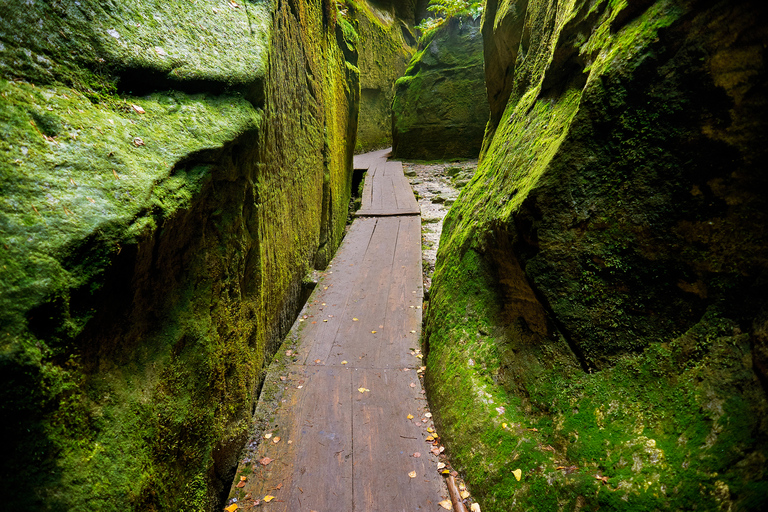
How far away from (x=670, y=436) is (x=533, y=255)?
3.28ft

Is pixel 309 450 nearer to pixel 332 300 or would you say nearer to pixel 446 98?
pixel 332 300

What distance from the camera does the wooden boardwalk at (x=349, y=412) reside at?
230cm

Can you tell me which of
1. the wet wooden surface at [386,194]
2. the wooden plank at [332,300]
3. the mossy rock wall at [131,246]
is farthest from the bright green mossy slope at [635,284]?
the wet wooden surface at [386,194]

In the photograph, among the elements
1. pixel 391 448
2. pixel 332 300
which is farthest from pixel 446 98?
pixel 391 448

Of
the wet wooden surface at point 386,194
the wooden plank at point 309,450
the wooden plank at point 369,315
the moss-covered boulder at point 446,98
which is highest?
the moss-covered boulder at point 446,98

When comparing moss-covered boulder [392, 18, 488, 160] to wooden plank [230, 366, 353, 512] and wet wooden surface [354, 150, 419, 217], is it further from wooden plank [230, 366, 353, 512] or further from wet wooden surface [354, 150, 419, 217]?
wooden plank [230, 366, 353, 512]

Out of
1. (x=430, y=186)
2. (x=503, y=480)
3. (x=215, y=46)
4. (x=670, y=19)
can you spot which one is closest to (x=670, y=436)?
(x=503, y=480)

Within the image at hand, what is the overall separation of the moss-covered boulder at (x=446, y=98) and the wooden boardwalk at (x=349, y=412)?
9179 mm

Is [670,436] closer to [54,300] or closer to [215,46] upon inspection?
[54,300]

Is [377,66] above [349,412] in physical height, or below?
above

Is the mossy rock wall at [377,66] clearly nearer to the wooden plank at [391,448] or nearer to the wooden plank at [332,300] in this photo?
the wooden plank at [332,300]

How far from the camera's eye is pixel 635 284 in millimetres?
1769

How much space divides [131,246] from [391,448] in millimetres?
2012

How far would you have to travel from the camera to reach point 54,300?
4.09ft
